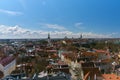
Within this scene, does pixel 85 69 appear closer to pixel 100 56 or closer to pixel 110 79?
pixel 110 79

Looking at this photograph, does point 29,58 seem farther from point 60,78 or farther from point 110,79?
point 60,78

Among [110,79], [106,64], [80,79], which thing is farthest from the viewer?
[106,64]

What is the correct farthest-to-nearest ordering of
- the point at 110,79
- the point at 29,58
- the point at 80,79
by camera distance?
the point at 29,58, the point at 80,79, the point at 110,79

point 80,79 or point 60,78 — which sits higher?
point 60,78

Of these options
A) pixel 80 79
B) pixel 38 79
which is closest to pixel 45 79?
pixel 38 79

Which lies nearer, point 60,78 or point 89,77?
point 60,78

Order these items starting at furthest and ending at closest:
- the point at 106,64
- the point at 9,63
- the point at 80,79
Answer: the point at 106,64
the point at 9,63
the point at 80,79

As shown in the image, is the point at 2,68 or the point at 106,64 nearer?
the point at 2,68

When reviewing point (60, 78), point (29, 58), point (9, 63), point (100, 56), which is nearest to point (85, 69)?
point (60, 78)

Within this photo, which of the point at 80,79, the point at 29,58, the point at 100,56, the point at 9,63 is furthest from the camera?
the point at 100,56
